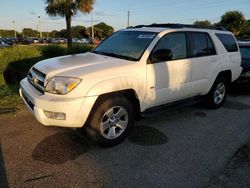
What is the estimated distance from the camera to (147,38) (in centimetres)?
456

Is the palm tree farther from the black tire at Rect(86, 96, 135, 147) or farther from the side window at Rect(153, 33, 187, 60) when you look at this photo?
the black tire at Rect(86, 96, 135, 147)

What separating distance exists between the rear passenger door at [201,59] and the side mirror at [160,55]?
0.74m

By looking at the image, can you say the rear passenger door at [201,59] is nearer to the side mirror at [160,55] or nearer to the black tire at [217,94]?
the black tire at [217,94]

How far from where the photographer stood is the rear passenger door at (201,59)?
5.11 metres

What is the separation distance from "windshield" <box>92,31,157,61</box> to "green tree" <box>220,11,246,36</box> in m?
53.3

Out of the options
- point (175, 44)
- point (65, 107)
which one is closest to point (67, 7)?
point (175, 44)

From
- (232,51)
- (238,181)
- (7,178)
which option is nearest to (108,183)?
(7,178)

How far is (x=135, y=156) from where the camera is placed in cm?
372

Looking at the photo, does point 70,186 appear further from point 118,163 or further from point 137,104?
point 137,104

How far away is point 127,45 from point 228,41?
2.72 m

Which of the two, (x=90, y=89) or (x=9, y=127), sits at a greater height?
(x=90, y=89)

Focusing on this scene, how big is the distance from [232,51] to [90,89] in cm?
397

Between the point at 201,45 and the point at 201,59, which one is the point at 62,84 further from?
the point at 201,45

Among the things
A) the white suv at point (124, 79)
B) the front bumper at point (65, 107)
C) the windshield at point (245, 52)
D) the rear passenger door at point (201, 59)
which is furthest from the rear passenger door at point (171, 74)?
the windshield at point (245, 52)
